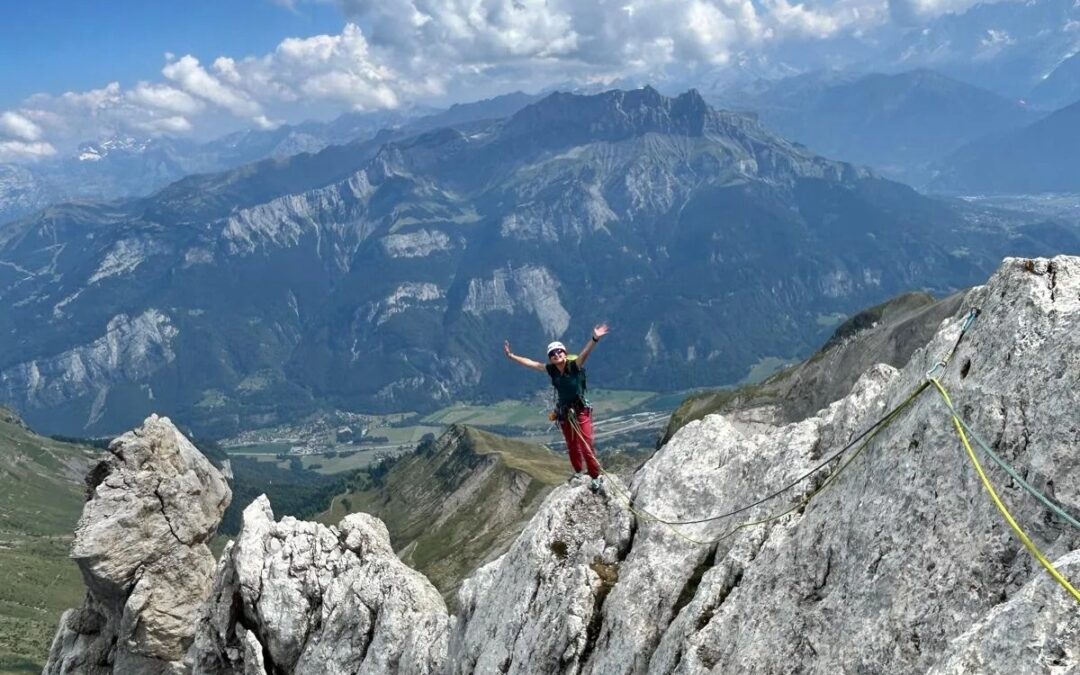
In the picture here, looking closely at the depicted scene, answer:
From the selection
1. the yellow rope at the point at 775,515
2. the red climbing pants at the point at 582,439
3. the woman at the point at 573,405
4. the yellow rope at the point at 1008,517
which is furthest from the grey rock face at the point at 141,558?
the yellow rope at the point at 1008,517

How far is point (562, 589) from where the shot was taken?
26.8 metres

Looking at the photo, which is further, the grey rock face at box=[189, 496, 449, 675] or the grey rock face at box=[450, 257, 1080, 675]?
the grey rock face at box=[189, 496, 449, 675]

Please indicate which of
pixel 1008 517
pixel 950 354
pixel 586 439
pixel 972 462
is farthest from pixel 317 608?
pixel 1008 517

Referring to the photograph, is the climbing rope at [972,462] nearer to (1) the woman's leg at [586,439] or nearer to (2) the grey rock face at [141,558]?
(1) the woman's leg at [586,439]

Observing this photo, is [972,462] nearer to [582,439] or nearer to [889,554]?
[889,554]

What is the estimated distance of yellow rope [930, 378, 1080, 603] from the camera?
37.1 feet

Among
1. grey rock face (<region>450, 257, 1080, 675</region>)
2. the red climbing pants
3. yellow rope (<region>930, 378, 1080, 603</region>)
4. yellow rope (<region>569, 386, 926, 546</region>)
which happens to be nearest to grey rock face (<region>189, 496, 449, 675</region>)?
grey rock face (<region>450, 257, 1080, 675</region>)

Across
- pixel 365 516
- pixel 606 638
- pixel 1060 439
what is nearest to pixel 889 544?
pixel 1060 439

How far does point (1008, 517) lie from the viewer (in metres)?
13.5

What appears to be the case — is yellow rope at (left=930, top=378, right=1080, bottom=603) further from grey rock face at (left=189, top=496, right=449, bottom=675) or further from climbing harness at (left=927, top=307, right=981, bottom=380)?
grey rock face at (left=189, top=496, right=449, bottom=675)

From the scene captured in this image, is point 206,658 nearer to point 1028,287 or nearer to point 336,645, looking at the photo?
point 336,645

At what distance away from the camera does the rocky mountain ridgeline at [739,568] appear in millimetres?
14703

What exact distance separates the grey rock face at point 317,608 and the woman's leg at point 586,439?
1119cm

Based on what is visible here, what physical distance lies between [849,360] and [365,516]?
145374mm
